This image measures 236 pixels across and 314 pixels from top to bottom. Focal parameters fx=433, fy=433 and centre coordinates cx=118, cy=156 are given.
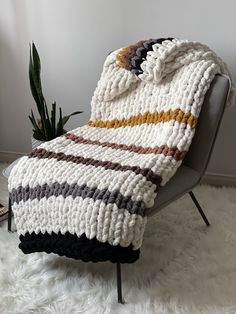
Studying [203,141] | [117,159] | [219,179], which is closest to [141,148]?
[117,159]

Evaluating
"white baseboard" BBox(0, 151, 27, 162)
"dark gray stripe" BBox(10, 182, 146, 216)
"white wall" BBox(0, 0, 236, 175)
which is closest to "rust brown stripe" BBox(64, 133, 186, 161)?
"dark gray stripe" BBox(10, 182, 146, 216)

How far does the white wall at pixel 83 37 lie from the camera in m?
2.13

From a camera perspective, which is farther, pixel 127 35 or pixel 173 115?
pixel 127 35

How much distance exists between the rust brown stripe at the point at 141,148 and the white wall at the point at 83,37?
0.63 metres

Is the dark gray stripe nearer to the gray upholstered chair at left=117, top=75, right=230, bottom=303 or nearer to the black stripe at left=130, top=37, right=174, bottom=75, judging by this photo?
the gray upholstered chair at left=117, top=75, right=230, bottom=303

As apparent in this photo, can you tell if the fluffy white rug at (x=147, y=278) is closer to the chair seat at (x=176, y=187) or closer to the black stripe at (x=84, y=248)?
the black stripe at (x=84, y=248)

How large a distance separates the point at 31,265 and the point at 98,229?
472 millimetres

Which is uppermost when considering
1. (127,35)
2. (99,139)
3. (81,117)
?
(127,35)

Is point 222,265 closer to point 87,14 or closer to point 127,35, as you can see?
point 127,35

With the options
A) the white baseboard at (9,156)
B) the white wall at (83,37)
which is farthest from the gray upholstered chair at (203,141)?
the white baseboard at (9,156)

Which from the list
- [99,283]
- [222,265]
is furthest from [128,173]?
[222,265]

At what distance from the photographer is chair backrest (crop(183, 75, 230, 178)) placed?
1691 mm

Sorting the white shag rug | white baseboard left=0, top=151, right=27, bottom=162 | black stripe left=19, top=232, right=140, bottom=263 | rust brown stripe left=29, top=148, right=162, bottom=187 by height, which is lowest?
white baseboard left=0, top=151, right=27, bottom=162

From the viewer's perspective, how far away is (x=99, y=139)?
190 centimetres
